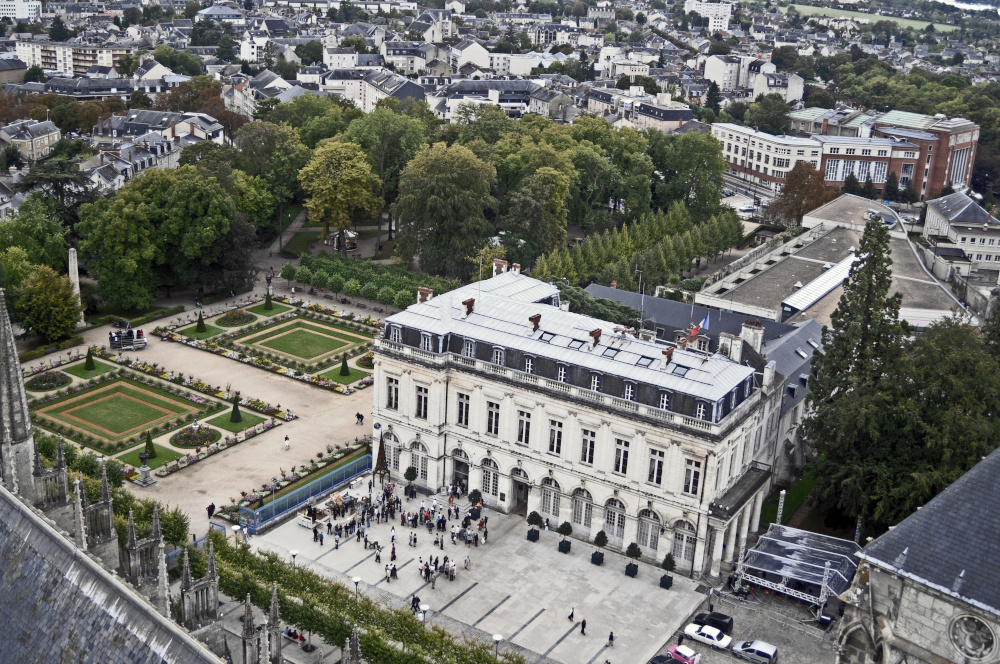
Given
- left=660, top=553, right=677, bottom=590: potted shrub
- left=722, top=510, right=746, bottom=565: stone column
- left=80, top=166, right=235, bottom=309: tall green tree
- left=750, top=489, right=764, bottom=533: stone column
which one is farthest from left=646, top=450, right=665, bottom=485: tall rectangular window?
left=80, top=166, right=235, bottom=309: tall green tree

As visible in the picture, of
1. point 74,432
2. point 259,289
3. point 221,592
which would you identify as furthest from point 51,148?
point 221,592

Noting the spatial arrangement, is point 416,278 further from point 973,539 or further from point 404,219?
point 973,539

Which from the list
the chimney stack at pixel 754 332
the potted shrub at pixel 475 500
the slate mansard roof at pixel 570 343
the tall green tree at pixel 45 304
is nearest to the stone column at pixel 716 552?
the slate mansard roof at pixel 570 343

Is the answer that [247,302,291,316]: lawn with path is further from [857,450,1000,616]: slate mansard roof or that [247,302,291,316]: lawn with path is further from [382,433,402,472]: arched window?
[857,450,1000,616]: slate mansard roof

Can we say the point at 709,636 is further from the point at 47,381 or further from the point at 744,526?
the point at 47,381

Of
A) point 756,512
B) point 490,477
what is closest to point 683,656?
point 756,512

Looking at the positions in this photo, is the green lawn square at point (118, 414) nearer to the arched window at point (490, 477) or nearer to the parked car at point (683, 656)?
the arched window at point (490, 477)
